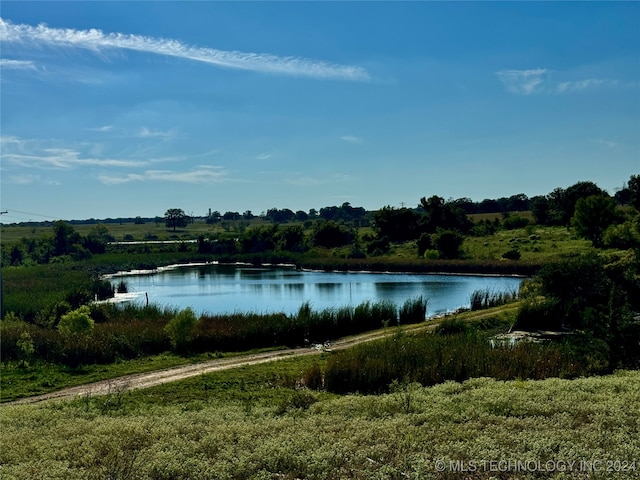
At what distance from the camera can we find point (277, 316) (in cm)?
2358

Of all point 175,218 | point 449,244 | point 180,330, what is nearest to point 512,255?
point 449,244

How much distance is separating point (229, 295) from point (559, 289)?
2831 cm

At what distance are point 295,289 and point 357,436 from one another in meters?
40.7

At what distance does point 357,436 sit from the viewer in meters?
7.79

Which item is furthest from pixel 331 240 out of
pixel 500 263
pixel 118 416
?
pixel 118 416

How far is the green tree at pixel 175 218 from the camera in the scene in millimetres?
145375

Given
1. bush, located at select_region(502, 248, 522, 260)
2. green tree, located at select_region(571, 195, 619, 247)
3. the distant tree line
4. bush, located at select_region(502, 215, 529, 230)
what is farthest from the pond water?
bush, located at select_region(502, 215, 529, 230)

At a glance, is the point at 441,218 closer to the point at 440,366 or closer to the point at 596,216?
the point at 596,216

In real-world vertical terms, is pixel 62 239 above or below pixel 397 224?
below

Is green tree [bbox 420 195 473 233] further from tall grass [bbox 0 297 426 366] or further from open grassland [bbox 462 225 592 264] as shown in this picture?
tall grass [bbox 0 297 426 366]

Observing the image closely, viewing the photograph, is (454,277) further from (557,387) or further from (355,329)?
(557,387)

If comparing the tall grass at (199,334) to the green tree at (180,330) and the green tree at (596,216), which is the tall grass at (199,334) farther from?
the green tree at (596,216)

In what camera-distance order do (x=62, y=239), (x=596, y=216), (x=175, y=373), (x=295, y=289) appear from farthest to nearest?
(x=62, y=239) → (x=596, y=216) → (x=295, y=289) → (x=175, y=373)

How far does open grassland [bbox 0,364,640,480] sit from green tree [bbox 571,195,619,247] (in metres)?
48.3
